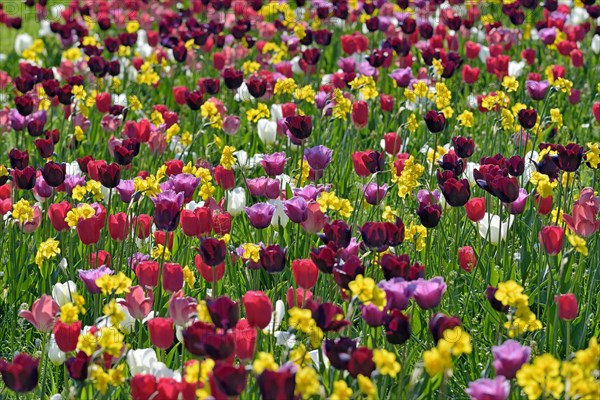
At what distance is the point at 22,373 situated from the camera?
252 centimetres

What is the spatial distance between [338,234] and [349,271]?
0.37 m

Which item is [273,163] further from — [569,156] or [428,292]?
[428,292]

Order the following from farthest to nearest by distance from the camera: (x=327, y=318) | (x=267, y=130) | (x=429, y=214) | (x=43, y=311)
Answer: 1. (x=267, y=130)
2. (x=429, y=214)
3. (x=43, y=311)
4. (x=327, y=318)

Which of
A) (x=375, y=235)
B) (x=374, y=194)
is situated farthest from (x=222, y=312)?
(x=374, y=194)

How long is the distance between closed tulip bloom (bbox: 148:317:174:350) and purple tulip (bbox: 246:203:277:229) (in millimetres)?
729

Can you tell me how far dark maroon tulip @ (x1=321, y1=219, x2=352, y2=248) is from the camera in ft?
10.2

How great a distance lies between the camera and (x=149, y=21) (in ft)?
27.2

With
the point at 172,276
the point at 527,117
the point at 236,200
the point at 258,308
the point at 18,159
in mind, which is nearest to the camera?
the point at 258,308

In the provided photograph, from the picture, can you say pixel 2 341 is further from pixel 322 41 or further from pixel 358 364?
pixel 322 41

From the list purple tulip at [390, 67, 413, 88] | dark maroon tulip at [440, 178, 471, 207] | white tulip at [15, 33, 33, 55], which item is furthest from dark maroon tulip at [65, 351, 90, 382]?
white tulip at [15, 33, 33, 55]

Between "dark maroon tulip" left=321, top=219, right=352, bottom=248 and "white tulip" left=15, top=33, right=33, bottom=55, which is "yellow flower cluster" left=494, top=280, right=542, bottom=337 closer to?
"dark maroon tulip" left=321, top=219, right=352, bottom=248

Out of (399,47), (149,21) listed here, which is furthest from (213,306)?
(149,21)

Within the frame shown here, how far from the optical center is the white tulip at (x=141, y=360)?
113 inches

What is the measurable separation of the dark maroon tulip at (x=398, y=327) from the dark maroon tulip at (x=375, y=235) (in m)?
0.47
